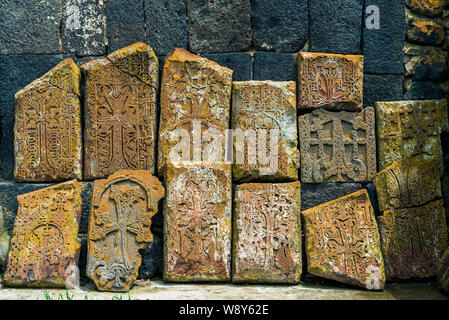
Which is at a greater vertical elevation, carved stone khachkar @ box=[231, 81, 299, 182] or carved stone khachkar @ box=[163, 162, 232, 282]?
carved stone khachkar @ box=[231, 81, 299, 182]

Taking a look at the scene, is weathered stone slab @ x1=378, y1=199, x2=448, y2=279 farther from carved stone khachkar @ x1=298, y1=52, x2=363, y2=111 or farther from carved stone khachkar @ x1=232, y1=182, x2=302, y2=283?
carved stone khachkar @ x1=298, y1=52, x2=363, y2=111

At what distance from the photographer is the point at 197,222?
10.8 ft

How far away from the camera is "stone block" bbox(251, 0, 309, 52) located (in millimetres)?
3668

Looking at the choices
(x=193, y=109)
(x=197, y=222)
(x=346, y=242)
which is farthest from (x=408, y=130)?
(x=197, y=222)

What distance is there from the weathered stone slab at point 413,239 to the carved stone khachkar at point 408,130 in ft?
1.36

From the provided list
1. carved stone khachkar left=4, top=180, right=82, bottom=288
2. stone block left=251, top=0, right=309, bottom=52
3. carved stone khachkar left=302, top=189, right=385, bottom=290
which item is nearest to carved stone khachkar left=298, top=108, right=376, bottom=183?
carved stone khachkar left=302, top=189, right=385, bottom=290

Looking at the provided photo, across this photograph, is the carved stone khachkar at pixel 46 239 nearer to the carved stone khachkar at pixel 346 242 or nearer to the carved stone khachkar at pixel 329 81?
the carved stone khachkar at pixel 346 242

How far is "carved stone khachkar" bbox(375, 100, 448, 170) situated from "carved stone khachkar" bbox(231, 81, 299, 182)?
712 mm

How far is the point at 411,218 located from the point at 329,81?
1.22 meters

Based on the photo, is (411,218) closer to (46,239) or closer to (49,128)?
(46,239)

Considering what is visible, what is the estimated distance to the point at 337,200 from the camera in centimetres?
338

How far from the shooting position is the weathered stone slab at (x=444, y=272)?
118 inches

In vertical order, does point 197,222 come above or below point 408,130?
below

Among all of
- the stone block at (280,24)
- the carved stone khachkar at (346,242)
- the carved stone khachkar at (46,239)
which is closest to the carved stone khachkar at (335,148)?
the carved stone khachkar at (346,242)
